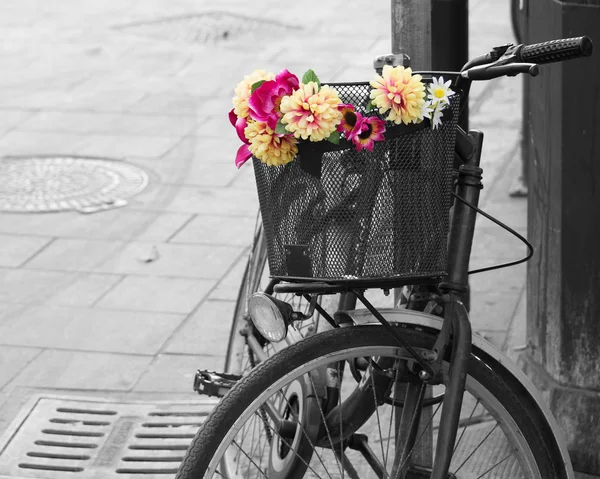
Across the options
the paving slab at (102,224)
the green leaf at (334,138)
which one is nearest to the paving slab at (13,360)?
the paving slab at (102,224)

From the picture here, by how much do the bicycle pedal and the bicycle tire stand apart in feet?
1.72

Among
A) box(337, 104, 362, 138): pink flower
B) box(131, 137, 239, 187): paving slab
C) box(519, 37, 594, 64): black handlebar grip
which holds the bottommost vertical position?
box(337, 104, 362, 138): pink flower

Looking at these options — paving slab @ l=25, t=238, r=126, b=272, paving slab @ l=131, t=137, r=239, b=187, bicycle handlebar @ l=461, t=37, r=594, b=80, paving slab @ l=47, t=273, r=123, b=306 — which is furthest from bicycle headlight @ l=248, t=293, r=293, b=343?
paving slab @ l=131, t=137, r=239, b=187

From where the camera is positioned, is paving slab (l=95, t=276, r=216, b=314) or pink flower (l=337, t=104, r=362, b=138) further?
paving slab (l=95, t=276, r=216, b=314)

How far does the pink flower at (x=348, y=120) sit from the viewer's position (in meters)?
2.28

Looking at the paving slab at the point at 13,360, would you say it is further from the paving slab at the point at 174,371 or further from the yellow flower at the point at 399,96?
the yellow flower at the point at 399,96

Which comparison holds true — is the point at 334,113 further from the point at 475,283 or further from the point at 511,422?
the point at 475,283

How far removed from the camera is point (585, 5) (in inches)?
126

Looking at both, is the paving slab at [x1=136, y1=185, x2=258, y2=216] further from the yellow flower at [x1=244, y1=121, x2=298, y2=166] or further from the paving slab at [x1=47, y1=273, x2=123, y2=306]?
the yellow flower at [x1=244, y1=121, x2=298, y2=166]

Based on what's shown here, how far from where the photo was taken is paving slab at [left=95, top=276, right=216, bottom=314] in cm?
507

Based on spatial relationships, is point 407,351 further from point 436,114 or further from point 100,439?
point 100,439

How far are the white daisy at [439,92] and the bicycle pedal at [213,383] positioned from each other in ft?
3.61

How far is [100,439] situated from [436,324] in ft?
5.96

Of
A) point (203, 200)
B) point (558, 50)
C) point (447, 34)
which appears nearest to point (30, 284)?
point (203, 200)
